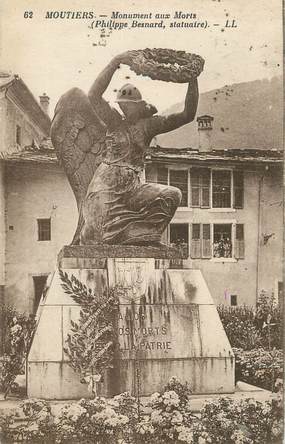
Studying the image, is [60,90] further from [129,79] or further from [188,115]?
Result: [188,115]

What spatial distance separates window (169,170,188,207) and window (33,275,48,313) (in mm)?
1551

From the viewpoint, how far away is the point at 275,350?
7293 millimetres

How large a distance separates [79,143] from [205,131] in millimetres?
1264

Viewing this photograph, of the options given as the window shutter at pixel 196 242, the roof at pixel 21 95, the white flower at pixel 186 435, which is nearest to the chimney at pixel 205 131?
the window shutter at pixel 196 242

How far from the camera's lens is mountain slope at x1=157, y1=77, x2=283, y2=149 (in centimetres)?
727

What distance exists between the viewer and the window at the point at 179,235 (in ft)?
24.1

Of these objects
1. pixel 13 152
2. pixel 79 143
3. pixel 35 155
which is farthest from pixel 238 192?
pixel 13 152

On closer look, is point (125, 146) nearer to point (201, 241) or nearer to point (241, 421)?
point (201, 241)

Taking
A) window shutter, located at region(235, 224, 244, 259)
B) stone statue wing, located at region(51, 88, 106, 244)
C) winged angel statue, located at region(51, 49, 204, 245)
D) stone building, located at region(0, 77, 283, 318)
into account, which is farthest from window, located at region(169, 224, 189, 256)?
stone statue wing, located at region(51, 88, 106, 244)

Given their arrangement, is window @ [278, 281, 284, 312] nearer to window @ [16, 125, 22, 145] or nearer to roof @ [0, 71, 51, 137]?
roof @ [0, 71, 51, 137]

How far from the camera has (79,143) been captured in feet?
24.3

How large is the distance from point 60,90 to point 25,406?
3.01 meters

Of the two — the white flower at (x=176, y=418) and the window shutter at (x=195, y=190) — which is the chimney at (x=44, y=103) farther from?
the white flower at (x=176, y=418)

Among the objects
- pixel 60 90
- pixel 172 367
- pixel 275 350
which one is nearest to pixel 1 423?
pixel 172 367
